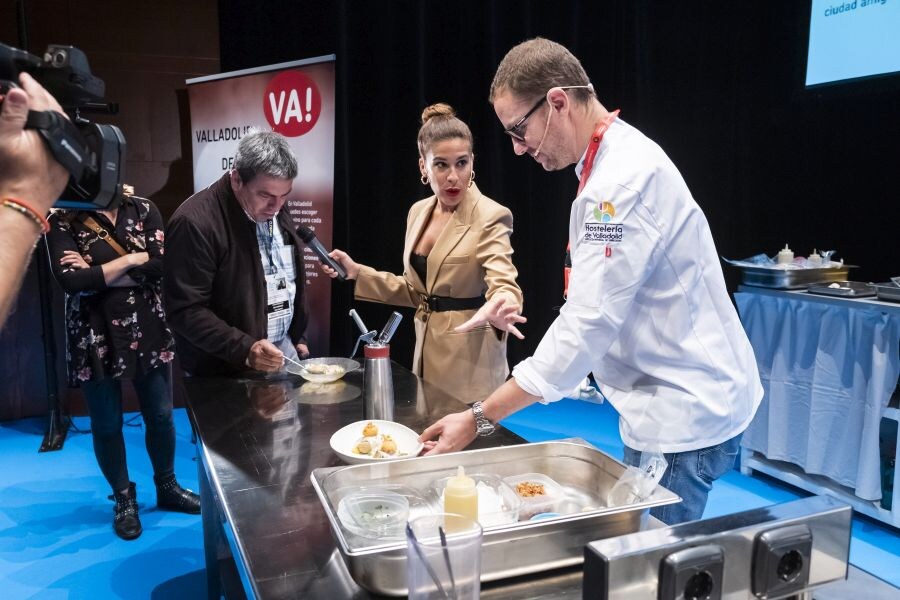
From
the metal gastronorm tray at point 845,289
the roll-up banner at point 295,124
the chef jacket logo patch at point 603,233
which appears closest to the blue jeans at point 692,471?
the chef jacket logo patch at point 603,233

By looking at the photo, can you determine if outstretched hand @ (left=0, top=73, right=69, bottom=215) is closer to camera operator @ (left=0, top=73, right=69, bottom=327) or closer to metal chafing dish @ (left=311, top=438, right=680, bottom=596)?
camera operator @ (left=0, top=73, right=69, bottom=327)

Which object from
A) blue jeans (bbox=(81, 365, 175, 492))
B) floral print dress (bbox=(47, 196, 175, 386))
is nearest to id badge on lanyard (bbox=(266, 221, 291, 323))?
floral print dress (bbox=(47, 196, 175, 386))

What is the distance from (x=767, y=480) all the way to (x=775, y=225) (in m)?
1.74

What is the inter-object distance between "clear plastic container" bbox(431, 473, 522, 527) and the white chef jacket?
7.2 inches

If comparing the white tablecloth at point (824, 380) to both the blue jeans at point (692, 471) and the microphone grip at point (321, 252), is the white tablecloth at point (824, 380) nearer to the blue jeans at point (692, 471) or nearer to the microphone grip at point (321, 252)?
the blue jeans at point (692, 471)

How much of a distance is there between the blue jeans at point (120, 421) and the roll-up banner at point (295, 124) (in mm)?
1256

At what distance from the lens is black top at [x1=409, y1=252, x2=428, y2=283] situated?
8.22 feet

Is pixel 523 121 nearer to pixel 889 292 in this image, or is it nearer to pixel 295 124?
pixel 889 292

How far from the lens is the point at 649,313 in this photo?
1.20 meters

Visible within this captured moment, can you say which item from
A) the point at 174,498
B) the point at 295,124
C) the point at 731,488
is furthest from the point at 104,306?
the point at 731,488

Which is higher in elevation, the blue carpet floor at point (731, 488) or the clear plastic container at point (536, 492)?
the clear plastic container at point (536, 492)

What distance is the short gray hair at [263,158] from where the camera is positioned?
205 centimetres

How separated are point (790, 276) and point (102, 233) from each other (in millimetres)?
2877

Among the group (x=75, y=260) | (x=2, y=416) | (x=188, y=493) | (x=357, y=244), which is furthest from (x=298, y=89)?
(x=2, y=416)
